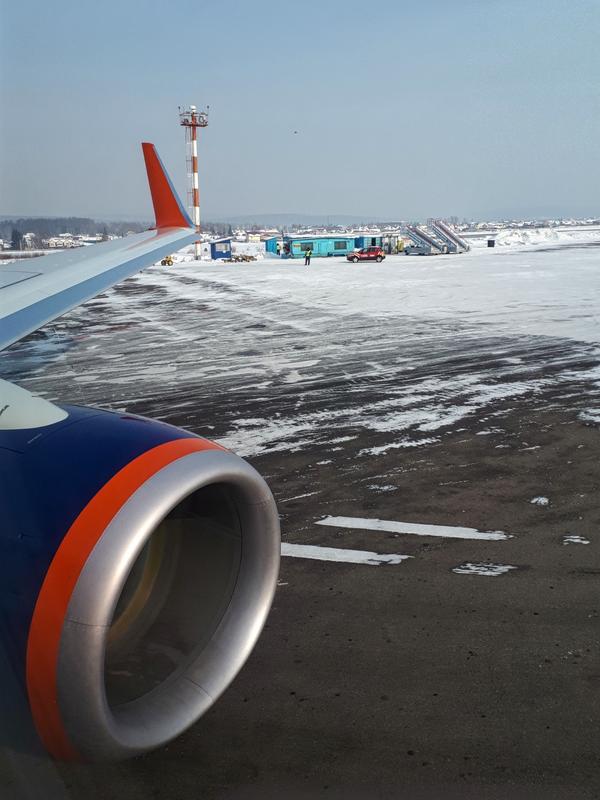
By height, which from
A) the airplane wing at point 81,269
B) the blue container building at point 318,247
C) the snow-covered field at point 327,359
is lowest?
the snow-covered field at point 327,359

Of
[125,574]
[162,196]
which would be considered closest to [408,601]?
[125,574]

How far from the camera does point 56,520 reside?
2389mm

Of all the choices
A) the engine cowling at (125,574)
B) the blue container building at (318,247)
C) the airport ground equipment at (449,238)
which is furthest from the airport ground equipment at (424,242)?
the engine cowling at (125,574)

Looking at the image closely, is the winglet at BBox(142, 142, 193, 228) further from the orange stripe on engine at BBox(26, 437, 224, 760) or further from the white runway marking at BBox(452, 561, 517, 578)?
the orange stripe on engine at BBox(26, 437, 224, 760)

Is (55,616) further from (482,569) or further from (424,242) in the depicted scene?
(424,242)

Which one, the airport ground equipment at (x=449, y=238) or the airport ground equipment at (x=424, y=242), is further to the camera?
the airport ground equipment at (x=449, y=238)

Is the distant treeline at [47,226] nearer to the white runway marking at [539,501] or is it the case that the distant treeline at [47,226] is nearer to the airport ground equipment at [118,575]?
the airport ground equipment at [118,575]

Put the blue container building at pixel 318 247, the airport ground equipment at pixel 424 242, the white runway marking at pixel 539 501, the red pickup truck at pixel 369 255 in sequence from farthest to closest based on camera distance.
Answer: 1. the blue container building at pixel 318 247
2. the airport ground equipment at pixel 424 242
3. the red pickup truck at pixel 369 255
4. the white runway marking at pixel 539 501

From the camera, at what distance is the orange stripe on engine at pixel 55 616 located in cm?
227

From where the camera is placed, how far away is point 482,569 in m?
5.65

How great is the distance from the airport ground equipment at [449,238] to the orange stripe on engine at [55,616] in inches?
2314

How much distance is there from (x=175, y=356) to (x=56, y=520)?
12711 mm

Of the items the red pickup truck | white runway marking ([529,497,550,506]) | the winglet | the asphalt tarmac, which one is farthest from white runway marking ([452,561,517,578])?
the red pickup truck

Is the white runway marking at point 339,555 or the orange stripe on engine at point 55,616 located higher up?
the orange stripe on engine at point 55,616
